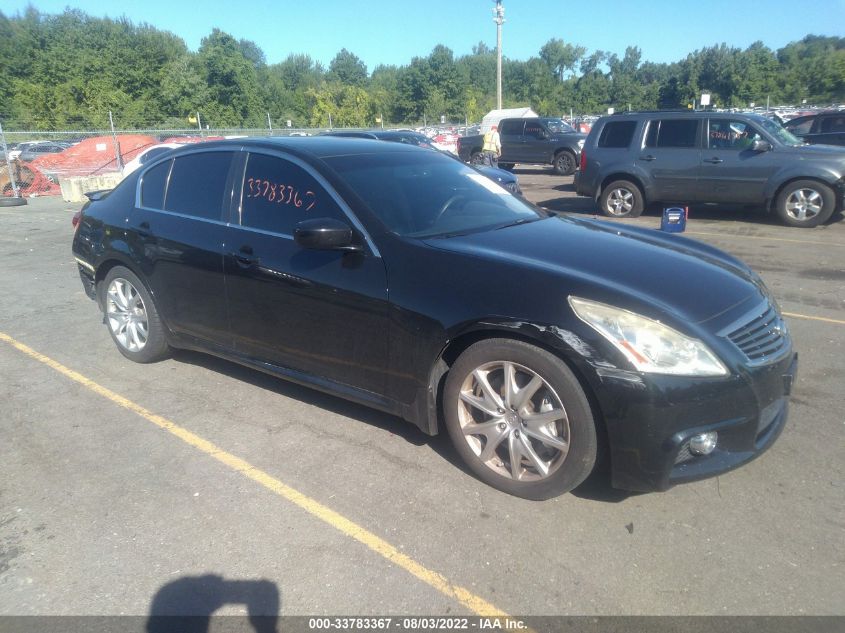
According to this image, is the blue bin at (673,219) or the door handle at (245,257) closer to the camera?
the door handle at (245,257)

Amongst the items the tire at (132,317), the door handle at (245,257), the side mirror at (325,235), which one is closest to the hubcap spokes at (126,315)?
the tire at (132,317)

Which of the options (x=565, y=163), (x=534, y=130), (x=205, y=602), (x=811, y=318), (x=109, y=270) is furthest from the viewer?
(x=534, y=130)

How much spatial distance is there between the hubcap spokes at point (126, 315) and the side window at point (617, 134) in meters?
9.50

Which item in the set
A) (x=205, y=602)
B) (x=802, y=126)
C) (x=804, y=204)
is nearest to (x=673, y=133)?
(x=804, y=204)

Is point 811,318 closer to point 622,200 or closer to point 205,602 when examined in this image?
point 205,602

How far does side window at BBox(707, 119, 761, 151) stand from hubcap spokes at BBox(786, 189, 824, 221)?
113 centimetres

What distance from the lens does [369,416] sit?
13.6 feet

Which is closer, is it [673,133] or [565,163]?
[673,133]

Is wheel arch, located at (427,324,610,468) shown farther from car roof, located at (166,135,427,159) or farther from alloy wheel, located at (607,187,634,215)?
alloy wheel, located at (607,187,634,215)

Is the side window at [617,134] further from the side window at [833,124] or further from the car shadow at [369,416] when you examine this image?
the car shadow at [369,416]

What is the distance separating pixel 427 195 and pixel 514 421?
1599 mm

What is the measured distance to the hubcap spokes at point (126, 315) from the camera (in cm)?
502

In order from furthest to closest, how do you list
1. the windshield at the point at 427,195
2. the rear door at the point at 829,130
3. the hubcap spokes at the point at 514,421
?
the rear door at the point at 829,130, the windshield at the point at 427,195, the hubcap spokes at the point at 514,421

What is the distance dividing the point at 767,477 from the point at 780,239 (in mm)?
7535
